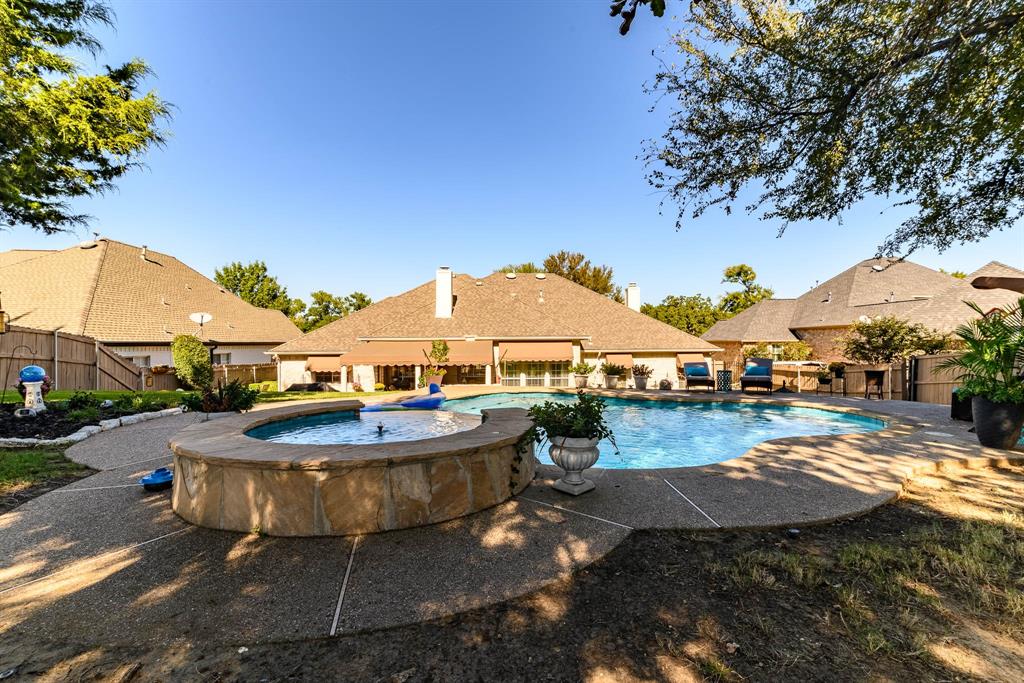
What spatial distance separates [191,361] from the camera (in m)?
23.1

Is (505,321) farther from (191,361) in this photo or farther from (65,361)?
(65,361)

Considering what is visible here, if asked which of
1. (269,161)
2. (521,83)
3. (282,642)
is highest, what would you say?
(521,83)

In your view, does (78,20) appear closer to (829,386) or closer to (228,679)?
(228,679)

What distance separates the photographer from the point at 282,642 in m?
3.09

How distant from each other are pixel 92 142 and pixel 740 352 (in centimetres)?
4625

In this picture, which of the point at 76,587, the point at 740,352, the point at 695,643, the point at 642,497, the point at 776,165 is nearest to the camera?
the point at 695,643

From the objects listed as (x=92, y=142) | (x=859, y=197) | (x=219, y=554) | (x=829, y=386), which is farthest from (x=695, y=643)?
(x=829, y=386)

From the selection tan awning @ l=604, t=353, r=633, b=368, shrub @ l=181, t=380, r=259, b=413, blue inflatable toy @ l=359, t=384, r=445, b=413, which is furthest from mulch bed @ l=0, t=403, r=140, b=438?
tan awning @ l=604, t=353, r=633, b=368

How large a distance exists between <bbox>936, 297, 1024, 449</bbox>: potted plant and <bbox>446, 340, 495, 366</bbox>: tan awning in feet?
70.2

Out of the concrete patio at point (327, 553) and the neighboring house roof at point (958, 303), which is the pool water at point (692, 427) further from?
the neighboring house roof at point (958, 303)

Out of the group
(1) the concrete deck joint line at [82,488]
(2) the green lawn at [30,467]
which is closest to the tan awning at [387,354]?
(2) the green lawn at [30,467]

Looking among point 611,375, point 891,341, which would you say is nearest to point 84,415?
point 611,375

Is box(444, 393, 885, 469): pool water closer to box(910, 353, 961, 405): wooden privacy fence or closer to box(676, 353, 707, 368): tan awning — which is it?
box(910, 353, 961, 405): wooden privacy fence

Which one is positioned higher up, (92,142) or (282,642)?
(92,142)
